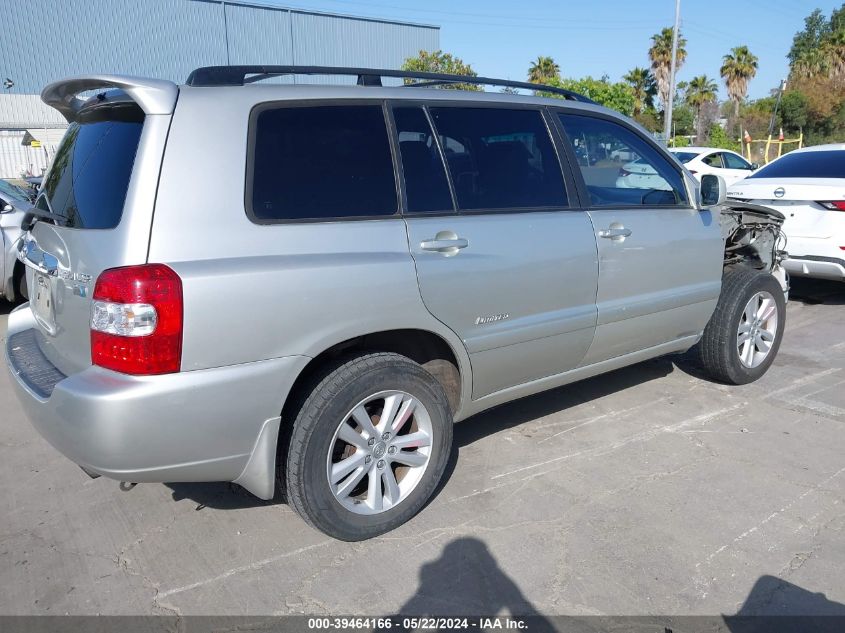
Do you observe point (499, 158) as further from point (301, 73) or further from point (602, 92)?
point (602, 92)

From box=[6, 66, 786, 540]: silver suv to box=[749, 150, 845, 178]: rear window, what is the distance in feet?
14.0

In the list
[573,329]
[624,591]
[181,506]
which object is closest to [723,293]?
[573,329]

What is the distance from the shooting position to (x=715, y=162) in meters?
16.4

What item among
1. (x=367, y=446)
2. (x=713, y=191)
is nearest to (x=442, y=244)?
(x=367, y=446)

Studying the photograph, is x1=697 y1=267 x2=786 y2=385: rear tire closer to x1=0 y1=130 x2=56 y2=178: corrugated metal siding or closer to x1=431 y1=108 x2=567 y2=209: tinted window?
x1=431 y1=108 x2=567 y2=209: tinted window

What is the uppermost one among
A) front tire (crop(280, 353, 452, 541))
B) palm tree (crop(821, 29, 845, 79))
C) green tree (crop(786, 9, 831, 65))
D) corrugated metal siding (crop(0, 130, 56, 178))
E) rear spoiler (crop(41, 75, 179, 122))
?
green tree (crop(786, 9, 831, 65))

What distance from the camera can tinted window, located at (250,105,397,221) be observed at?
2.73 meters

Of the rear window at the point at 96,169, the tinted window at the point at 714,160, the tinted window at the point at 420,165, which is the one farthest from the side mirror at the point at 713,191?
the tinted window at the point at 714,160

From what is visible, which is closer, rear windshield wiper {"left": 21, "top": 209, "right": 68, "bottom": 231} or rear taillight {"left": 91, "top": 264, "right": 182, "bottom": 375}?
rear taillight {"left": 91, "top": 264, "right": 182, "bottom": 375}

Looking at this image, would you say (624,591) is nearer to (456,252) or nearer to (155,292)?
(456,252)

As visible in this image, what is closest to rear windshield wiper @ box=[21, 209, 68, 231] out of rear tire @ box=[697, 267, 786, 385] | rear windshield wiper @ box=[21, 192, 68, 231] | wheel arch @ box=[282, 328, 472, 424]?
rear windshield wiper @ box=[21, 192, 68, 231]

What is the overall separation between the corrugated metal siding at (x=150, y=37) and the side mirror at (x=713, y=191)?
110 feet

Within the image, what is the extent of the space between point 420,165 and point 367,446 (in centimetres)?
126

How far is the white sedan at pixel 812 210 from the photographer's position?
6.64m
